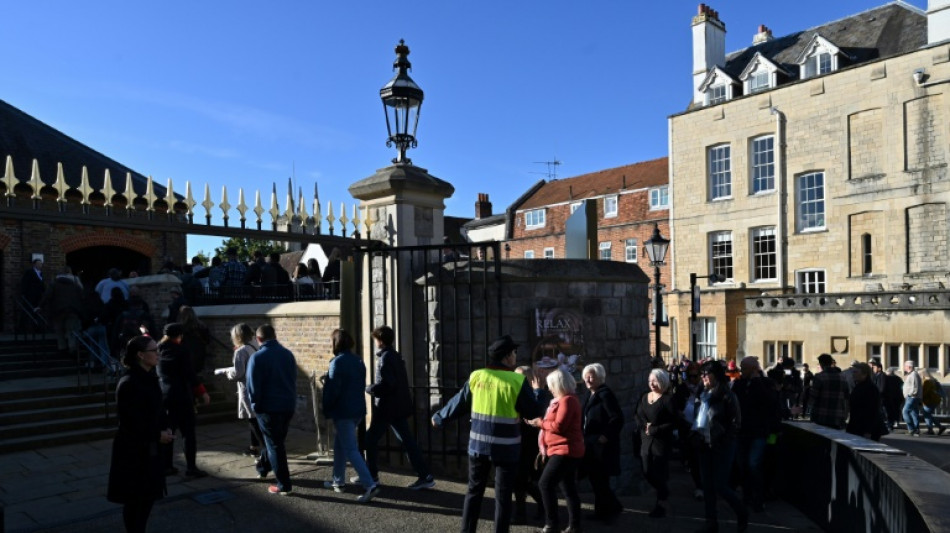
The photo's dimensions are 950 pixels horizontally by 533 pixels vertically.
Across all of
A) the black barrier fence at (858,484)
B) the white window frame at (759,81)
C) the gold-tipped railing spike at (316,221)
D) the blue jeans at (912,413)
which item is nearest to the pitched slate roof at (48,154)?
the gold-tipped railing spike at (316,221)

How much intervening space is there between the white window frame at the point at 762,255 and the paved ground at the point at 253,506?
20.7m

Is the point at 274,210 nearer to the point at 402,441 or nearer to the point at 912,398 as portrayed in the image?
the point at 402,441

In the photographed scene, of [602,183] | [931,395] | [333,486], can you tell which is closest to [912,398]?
[931,395]

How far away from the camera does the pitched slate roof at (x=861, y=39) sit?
24625 mm

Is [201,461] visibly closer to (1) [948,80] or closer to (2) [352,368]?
(2) [352,368]

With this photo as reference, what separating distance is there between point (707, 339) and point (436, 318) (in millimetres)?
21595

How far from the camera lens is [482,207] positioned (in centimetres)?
4525

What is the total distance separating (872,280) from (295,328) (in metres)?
21.2

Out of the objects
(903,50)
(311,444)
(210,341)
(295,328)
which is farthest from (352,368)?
(903,50)

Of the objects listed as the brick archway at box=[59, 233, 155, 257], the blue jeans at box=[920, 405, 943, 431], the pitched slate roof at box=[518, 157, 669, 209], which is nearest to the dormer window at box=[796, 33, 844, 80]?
the pitched slate roof at box=[518, 157, 669, 209]

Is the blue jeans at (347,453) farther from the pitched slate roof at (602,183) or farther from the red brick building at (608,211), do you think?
the pitched slate roof at (602,183)

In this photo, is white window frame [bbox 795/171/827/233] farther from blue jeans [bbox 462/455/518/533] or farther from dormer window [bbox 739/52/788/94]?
blue jeans [bbox 462/455/518/533]

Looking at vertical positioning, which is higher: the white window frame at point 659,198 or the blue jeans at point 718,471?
the white window frame at point 659,198

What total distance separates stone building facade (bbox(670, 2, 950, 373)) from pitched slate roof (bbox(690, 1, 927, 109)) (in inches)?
2.3
